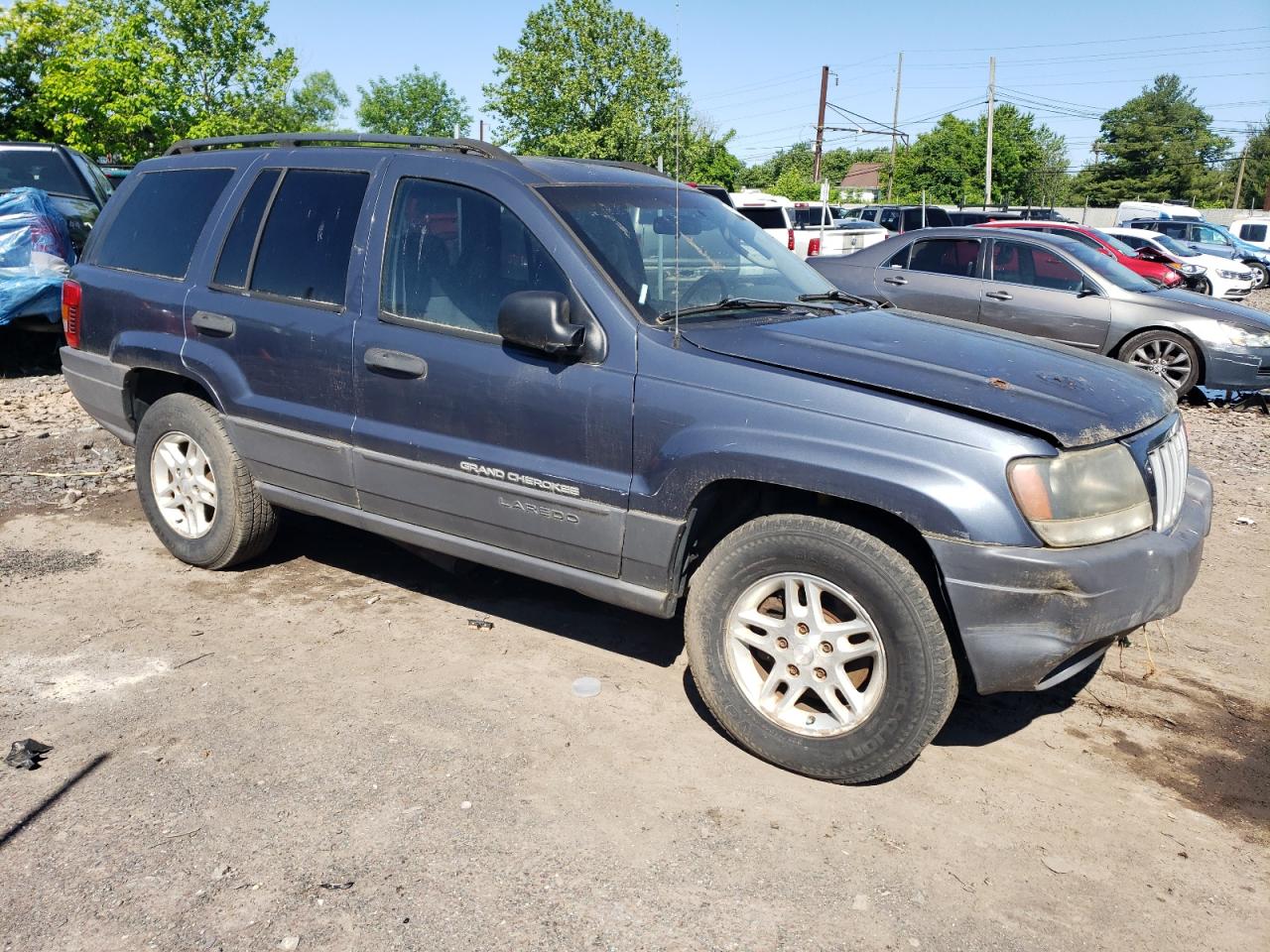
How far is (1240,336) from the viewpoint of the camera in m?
9.65

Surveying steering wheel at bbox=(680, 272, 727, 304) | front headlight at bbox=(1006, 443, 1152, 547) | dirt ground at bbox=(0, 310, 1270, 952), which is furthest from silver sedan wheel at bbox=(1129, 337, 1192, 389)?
front headlight at bbox=(1006, 443, 1152, 547)

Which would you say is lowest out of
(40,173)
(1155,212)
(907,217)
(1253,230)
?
(40,173)

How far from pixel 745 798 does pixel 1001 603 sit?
99 centimetres

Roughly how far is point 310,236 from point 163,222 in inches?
42.6

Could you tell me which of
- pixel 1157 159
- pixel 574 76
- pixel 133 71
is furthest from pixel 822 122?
pixel 1157 159

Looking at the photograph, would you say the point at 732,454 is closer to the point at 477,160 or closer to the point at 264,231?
the point at 477,160

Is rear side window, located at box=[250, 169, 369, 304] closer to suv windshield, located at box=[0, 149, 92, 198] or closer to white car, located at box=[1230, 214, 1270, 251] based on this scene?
suv windshield, located at box=[0, 149, 92, 198]

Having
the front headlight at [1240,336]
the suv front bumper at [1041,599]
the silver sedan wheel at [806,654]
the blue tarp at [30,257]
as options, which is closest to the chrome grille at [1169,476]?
the suv front bumper at [1041,599]

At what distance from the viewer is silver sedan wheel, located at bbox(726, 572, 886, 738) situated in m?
3.19

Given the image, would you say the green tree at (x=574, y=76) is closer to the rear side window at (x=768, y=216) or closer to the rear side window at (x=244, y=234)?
the rear side window at (x=768, y=216)

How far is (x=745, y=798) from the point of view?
3244mm

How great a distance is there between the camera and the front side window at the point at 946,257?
10445mm

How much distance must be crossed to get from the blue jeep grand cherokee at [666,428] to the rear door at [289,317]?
0.05 feet

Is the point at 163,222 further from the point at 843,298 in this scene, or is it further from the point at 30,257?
the point at 30,257
